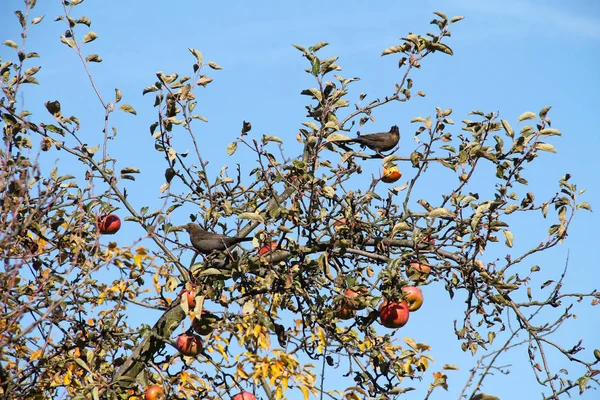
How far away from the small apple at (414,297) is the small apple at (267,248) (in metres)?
0.94

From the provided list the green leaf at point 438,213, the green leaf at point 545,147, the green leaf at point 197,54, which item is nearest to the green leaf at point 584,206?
the green leaf at point 545,147

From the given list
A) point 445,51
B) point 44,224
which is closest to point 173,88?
point 44,224

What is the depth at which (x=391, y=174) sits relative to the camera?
5.93 m

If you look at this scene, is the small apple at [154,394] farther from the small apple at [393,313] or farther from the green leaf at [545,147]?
the green leaf at [545,147]

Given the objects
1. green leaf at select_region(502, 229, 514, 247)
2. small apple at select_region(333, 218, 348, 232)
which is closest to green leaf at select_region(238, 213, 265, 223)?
small apple at select_region(333, 218, 348, 232)

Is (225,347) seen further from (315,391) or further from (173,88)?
(173,88)

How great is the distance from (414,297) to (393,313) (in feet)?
0.77

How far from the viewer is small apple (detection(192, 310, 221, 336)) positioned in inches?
209

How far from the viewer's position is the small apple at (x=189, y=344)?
548 cm

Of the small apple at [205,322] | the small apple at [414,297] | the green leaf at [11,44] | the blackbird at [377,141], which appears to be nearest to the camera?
the small apple at [205,322]

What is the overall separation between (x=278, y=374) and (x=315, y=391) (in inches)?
12.5

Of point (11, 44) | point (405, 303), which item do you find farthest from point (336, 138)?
point (11, 44)

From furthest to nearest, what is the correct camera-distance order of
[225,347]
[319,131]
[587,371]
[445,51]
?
[225,347] → [445,51] → [319,131] → [587,371]

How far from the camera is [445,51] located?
5.80m
